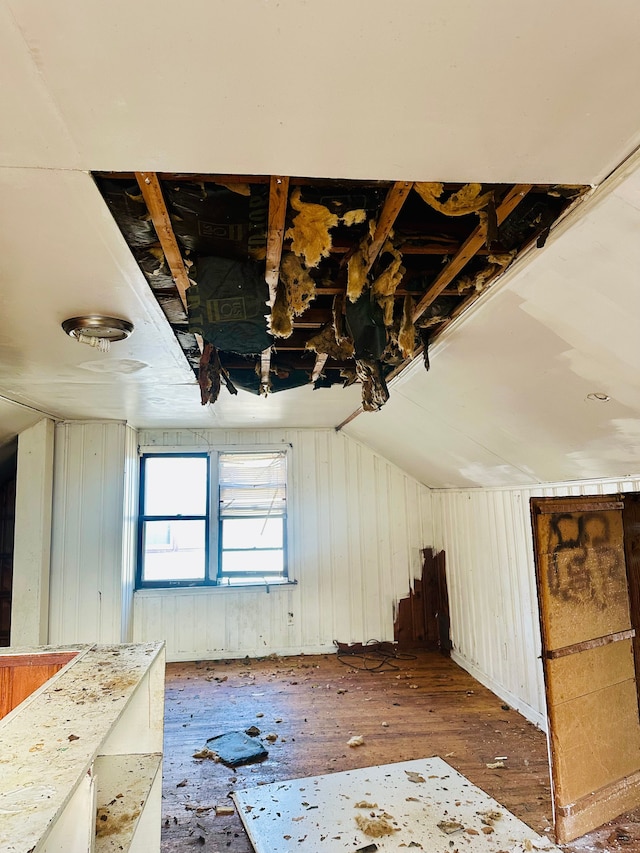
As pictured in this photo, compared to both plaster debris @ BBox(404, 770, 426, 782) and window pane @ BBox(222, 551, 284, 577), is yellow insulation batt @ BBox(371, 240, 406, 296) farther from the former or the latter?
window pane @ BBox(222, 551, 284, 577)

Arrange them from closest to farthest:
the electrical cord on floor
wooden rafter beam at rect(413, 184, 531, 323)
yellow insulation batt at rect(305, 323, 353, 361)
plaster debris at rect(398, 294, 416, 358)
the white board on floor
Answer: wooden rafter beam at rect(413, 184, 531, 323) → plaster debris at rect(398, 294, 416, 358) → yellow insulation batt at rect(305, 323, 353, 361) → the white board on floor → the electrical cord on floor

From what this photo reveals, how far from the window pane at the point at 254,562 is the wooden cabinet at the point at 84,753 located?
3256 mm

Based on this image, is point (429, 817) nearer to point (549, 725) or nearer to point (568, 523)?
point (549, 725)

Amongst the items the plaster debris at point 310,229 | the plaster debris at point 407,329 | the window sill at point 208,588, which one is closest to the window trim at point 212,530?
the window sill at point 208,588

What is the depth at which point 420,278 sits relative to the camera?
6.66 ft

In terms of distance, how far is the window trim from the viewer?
5453mm

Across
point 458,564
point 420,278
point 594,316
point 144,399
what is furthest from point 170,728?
point 594,316

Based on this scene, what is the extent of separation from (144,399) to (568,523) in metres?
2.91

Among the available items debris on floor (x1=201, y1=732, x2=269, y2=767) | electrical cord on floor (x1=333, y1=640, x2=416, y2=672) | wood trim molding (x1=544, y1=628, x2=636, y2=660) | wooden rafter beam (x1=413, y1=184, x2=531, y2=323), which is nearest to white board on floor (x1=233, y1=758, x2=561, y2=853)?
debris on floor (x1=201, y1=732, x2=269, y2=767)

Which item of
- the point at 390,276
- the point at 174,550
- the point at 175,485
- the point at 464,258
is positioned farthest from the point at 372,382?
the point at 174,550

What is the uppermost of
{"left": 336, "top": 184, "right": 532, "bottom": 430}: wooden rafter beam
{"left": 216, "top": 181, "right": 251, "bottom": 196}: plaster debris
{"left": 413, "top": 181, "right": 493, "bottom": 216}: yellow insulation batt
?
{"left": 216, "top": 181, "right": 251, "bottom": 196}: plaster debris

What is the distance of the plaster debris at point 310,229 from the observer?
1.50 metres

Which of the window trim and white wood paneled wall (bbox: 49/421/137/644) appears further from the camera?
the window trim

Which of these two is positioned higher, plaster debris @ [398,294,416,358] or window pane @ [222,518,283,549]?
plaster debris @ [398,294,416,358]
